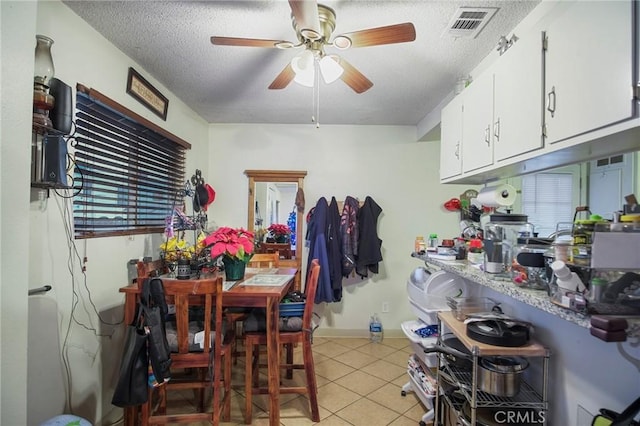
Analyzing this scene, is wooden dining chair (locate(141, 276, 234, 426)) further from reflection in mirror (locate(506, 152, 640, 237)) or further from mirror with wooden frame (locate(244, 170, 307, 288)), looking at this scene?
reflection in mirror (locate(506, 152, 640, 237))

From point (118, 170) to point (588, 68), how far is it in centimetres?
254

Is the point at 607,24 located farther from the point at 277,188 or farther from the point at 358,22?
the point at 277,188

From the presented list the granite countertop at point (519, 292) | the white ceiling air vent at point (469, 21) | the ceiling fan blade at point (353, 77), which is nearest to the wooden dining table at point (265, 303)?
the granite countertop at point (519, 292)

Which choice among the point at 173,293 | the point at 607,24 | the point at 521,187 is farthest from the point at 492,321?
the point at 173,293

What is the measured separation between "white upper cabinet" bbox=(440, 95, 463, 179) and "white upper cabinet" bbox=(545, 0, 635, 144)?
810 mm

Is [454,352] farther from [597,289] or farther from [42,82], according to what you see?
[42,82]

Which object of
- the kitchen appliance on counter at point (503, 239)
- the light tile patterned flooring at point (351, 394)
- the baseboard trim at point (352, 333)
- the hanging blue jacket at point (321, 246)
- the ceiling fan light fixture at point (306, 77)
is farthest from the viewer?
the baseboard trim at point (352, 333)

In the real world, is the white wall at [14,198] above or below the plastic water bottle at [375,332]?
above

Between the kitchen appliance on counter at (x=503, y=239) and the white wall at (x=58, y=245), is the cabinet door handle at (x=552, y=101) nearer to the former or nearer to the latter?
the kitchen appliance on counter at (x=503, y=239)

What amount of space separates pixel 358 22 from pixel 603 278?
1.64m

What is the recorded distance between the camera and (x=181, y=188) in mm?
2988

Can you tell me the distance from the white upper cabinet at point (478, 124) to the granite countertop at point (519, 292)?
2.01ft

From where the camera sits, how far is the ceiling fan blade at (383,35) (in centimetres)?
139

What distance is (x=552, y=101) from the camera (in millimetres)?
1217
